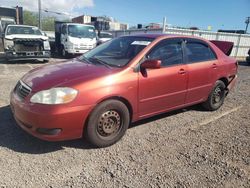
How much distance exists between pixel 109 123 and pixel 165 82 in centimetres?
119

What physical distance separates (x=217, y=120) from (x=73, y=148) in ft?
9.42

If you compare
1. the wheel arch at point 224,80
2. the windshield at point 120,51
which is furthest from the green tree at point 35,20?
the wheel arch at point 224,80

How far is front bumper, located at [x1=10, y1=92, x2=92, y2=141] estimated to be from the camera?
9.65 ft

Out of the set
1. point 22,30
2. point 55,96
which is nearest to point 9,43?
point 22,30

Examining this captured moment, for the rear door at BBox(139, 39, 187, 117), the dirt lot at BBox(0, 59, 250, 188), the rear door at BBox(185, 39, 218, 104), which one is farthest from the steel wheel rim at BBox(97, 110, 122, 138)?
the rear door at BBox(185, 39, 218, 104)

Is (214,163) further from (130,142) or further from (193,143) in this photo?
Answer: (130,142)

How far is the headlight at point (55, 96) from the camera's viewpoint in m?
2.98

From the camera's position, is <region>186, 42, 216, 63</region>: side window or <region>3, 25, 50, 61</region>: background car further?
<region>3, 25, 50, 61</region>: background car

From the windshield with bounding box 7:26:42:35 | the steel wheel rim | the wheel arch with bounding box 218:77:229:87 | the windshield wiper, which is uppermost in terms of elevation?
the windshield with bounding box 7:26:42:35

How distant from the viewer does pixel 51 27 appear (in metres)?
58.6

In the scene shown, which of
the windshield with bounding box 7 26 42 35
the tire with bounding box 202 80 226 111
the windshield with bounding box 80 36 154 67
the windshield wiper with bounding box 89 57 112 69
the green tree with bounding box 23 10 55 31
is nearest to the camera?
the windshield wiper with bounding box 89 57 112 69

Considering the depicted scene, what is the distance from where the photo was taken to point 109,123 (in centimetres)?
344

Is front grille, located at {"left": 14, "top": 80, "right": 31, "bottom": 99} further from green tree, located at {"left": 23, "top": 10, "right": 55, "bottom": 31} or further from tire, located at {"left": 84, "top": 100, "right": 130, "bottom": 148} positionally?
green tree, located at {"left": 23, "top": 10, "right": 55, "bottom": 31}

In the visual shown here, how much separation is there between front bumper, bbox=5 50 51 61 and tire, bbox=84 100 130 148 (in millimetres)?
8691
